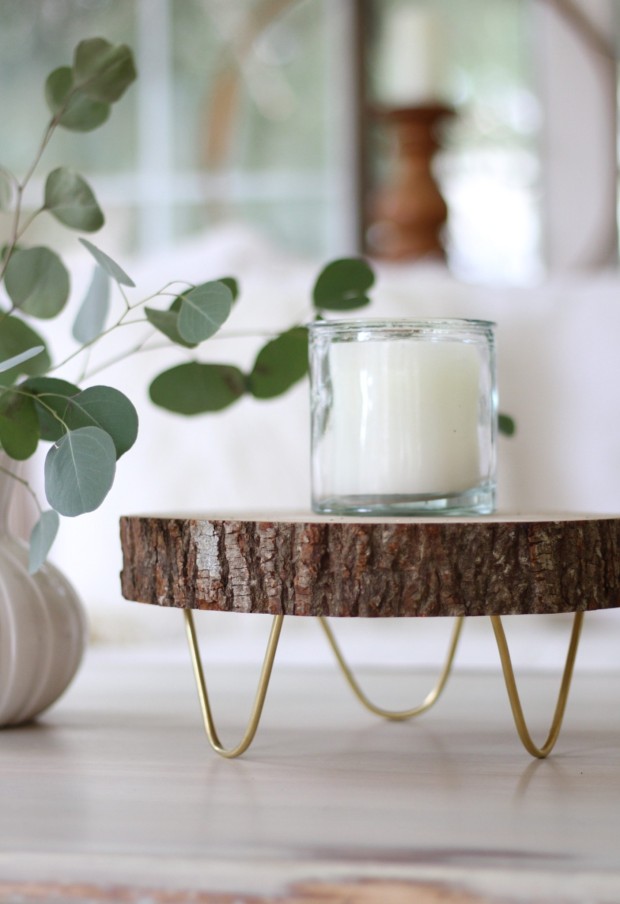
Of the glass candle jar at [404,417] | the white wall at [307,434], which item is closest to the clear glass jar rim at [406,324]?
the glass candle jar at [404,417]

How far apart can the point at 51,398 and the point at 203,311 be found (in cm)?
12

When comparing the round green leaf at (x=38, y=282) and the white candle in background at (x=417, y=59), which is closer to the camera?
the round green leaf at (x=38, y=282)

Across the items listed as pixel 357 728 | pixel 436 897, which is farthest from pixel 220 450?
pixel 436 897

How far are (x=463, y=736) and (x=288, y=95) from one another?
2220 millimetres

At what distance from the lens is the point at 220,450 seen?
4.66 ft

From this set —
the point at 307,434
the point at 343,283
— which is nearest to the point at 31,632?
the point at 343,283

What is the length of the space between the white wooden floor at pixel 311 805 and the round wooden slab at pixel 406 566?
0.10m

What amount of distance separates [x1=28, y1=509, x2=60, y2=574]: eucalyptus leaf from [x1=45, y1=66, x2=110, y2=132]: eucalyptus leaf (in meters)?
0.32

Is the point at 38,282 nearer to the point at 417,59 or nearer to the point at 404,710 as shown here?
the point at 404,710

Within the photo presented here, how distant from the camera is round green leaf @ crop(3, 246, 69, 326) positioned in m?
0.80

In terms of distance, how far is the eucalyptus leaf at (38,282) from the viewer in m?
0.80

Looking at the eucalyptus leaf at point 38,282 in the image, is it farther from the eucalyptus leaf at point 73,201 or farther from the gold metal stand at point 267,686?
the gold metal stand at point 267,686

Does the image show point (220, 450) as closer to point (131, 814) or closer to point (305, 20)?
point (131, 814)

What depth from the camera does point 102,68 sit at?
81cm
